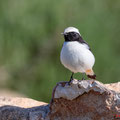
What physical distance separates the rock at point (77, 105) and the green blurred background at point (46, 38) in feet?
24.8

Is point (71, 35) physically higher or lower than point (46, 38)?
higher

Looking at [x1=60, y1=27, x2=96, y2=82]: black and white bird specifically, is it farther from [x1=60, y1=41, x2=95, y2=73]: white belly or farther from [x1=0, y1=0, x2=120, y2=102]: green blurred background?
[x1=0, y1=0, x2=120, y2=102]: green blurred background

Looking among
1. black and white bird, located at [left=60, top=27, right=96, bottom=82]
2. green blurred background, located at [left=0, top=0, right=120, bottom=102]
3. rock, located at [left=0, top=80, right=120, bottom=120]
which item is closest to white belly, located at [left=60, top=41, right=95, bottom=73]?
black and white bird, located at [left=60, top=27, right=96, bottom=82]

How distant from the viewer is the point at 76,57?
4516mm

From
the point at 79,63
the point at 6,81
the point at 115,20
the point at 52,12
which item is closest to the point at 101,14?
the point at 115,20

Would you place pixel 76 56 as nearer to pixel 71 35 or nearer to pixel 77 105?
pixel 71 35

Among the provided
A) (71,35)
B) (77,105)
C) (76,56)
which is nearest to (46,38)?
(71,35)

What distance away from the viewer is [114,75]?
1212 centimetres

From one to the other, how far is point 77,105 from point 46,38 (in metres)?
9.74

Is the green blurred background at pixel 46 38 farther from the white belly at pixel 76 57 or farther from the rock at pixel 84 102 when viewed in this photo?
the rock at pixel 84 102

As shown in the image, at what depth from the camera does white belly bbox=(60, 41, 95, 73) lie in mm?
4512

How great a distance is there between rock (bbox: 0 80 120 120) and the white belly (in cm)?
27

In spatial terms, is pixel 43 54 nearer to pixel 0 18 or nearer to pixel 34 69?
pixel 34 69

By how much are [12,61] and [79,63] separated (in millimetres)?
8259
